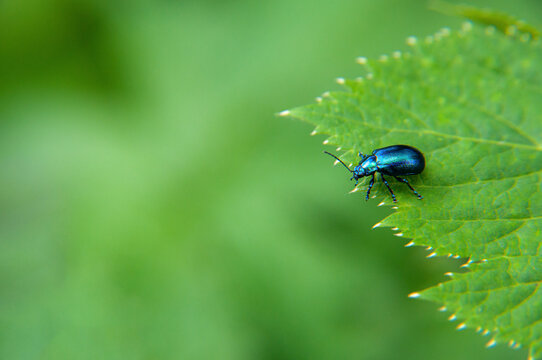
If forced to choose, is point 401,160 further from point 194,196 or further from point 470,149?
point 194,196

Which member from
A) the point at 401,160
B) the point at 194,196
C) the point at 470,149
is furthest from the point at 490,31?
the point at 194,196

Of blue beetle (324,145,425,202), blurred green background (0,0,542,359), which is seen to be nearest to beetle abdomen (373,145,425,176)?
blue beetle (324,145,425,202)

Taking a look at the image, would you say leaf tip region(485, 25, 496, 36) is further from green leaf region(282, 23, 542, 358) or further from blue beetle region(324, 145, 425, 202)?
blue beetle region(324, 145, 425, 202)

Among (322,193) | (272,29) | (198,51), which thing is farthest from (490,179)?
(198,51)

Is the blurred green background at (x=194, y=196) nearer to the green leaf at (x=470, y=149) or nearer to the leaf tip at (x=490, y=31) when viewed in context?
the green leaf at (x=470, y=149)

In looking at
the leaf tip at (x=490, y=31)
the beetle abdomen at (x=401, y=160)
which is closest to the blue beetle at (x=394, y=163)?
the beetle abdomen at (x=401, y=160)

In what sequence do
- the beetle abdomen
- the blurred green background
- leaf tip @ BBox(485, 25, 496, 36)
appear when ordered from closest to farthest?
the beetle abdomen < leaf tip @ BBox(485, 25, 496, 36) < the blurred green background

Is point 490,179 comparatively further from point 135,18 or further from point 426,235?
point 135,18

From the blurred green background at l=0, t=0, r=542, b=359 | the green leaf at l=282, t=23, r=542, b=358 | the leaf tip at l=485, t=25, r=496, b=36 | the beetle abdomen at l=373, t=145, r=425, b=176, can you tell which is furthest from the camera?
the blurred green background at l=0, t=0, r=542, b=359
